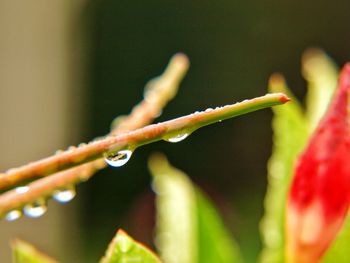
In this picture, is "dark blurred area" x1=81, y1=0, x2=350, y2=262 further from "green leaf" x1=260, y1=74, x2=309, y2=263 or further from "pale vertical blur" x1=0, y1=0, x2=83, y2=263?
"green leaf" x1=260, y1=74, x2=309, y2=263

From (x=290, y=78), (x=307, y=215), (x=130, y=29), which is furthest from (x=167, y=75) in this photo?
(x=130, y=29)

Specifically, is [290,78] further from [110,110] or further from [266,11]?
[110,110]

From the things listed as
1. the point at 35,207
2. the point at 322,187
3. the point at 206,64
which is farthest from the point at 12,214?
the point at 206,64

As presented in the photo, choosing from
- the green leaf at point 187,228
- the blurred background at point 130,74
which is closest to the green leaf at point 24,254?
the green leaf at point 187,228

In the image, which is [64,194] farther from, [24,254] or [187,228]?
[187,228]

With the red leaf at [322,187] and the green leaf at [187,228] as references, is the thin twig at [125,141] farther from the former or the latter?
the green leaf at [187,228]

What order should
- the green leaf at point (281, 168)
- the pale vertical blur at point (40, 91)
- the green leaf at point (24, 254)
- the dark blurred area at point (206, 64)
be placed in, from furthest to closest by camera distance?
the pale vertical blur at point (40, 91)
the dark blurred area at point (206, 64)
the green leaf at point (281, 168)
the green leaf at point (24, 254)
